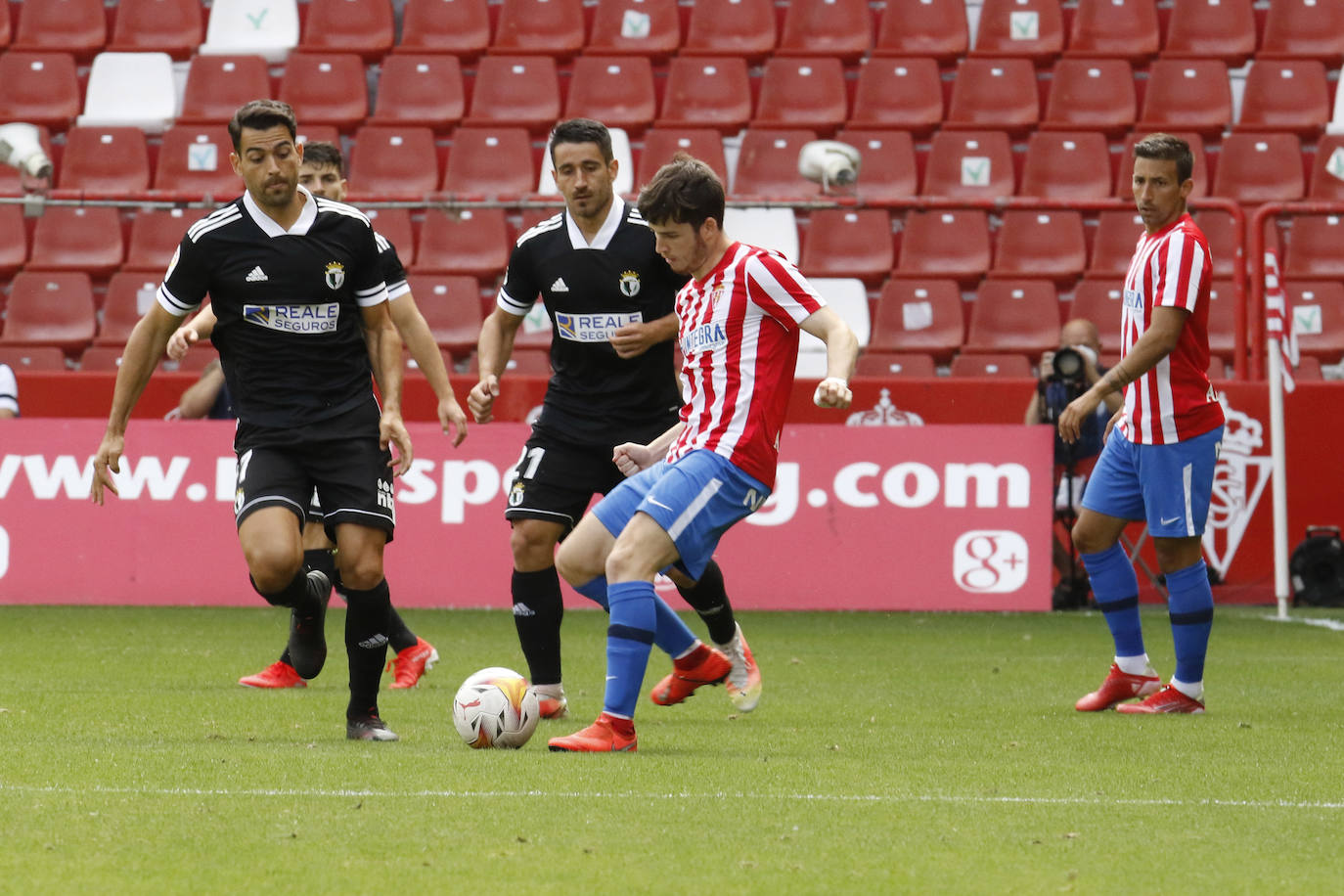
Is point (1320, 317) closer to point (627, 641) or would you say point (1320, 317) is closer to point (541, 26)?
point (541, 26)

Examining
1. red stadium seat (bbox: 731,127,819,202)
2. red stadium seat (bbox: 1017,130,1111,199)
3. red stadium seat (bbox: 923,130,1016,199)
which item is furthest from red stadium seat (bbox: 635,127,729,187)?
red stadium seat (bbox: 1017,130,1111,199)

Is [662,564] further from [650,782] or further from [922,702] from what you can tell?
[922,702]

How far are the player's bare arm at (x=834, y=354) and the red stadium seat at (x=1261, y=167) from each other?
986 centimetres

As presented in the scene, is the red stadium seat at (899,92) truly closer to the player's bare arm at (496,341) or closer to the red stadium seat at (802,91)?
the red stadium seat at (802,91)

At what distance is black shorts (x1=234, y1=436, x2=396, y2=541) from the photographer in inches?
236

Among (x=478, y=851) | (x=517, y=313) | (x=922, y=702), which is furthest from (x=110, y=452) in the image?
(x=922, y=702)

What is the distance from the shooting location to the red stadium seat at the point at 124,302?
1334cm

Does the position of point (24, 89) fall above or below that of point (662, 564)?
above

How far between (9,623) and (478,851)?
6.65m

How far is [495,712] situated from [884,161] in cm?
979

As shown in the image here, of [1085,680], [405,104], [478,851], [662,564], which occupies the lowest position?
[1085,680]

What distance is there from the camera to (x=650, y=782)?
504 centimetres

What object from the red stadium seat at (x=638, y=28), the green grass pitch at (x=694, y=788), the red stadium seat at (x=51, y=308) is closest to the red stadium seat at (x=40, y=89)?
the red stadium seat at (x=51, y=308)

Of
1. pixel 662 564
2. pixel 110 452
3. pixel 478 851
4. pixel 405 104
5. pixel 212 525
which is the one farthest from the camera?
pixel 405 104
